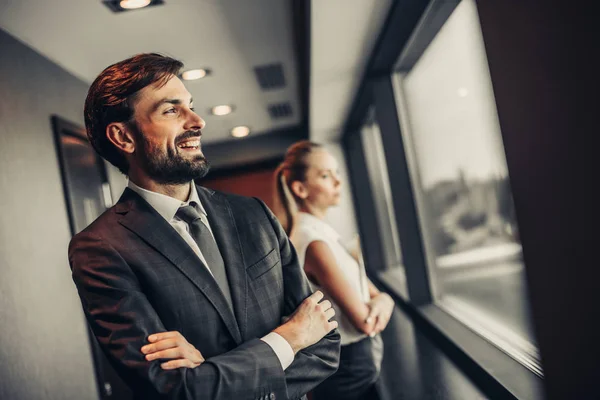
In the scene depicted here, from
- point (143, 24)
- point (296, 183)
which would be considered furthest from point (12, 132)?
point (296, 183)

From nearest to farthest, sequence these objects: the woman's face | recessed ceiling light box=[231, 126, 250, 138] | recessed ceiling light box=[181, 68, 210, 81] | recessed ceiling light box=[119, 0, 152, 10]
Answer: the woman's face → recessed ceiling light box=[119, 0, 152, 10] → recessed ceiling light box=[181, 68, 210, 81] → recessed ceiling light box=[231, 126, 250, 138]

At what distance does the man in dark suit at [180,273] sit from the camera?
43.7 inches

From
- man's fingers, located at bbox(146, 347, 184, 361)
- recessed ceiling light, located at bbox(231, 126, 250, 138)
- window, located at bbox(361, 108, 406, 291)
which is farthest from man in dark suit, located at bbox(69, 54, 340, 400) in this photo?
recessed ceiling light, located at bbox(231, 126, 250, 138)

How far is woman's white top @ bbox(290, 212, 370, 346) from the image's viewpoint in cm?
185

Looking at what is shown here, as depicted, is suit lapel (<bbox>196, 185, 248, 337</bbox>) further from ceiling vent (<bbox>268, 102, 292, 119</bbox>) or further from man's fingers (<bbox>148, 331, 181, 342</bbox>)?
ceiling vent (<bbox>268, 102, 292, 119</bbox>)

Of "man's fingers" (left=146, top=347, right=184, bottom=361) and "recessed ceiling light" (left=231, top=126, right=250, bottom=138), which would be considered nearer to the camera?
"man's fingers" (left=146, top=347, right=184, bottom=361)

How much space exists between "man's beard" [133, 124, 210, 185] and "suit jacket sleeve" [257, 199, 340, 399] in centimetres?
21

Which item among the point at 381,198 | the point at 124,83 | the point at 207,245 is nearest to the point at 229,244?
the point at 207,245

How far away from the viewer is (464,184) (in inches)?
120

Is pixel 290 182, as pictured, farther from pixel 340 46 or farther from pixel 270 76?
pixel 270 76

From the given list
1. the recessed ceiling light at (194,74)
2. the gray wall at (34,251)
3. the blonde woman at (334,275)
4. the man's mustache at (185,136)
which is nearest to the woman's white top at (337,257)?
the blonde woman at (334,275)

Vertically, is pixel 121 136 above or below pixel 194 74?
below

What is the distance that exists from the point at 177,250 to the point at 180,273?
0.05 meters

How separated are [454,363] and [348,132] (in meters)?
4.33
